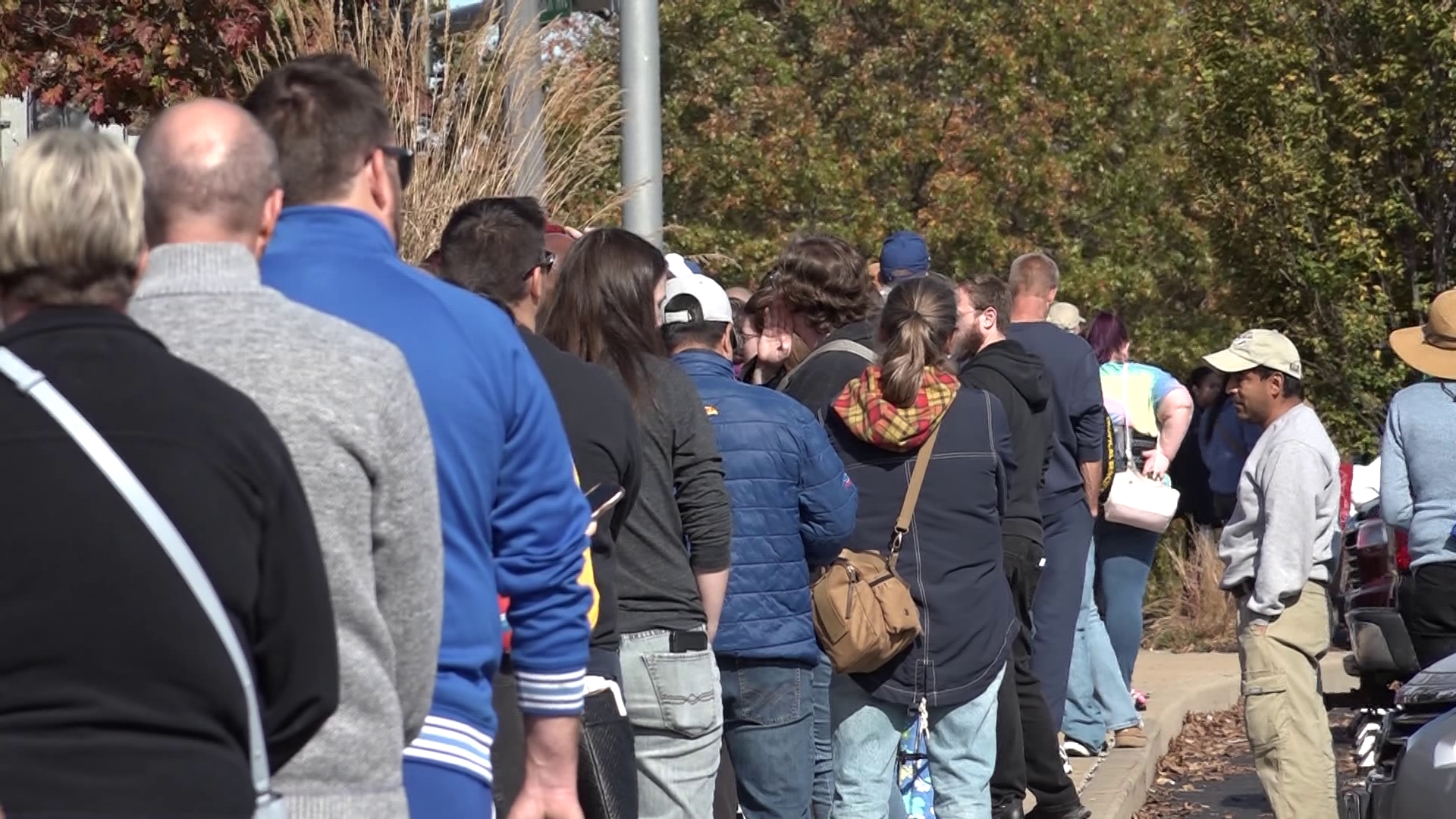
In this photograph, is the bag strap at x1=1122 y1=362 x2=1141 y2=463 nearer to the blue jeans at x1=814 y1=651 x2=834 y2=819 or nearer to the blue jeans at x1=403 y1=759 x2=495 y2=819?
the blue jeans at x1=814 y1=651 x2=834 y2=819

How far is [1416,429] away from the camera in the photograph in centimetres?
684

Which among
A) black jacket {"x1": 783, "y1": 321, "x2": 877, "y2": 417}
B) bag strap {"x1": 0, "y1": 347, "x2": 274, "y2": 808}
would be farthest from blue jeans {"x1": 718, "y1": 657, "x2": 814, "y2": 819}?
bag strap {"x1": 0, "y1": 347, "x2": 274, "y2": 808}

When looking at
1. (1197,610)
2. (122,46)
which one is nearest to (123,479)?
(122,46)

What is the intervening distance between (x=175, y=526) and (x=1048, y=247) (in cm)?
2613

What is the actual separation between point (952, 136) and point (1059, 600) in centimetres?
1943

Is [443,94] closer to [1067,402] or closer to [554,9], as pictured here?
[554,9]

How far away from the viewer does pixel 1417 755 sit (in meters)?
5.43

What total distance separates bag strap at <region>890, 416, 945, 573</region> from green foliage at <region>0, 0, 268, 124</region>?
2620 millimetres

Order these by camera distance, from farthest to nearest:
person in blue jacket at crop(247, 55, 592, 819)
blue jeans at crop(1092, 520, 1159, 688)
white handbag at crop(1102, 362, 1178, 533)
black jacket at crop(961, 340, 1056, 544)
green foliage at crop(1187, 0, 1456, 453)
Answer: green foliage at crop(1187, 0, 1456, 453)
blue jeans at crop(1092, 520, 1159, 688)
white handbag at crop(1102, 362, 1178, 533)
black jacket at crop(961, 340, 1056, 544)
person in blue jacket at crop(247, 55, 592, 819)

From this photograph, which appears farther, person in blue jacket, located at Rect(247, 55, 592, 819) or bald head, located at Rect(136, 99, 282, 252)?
person in blue jacket, located at Rect(247, 55, 592, 819)

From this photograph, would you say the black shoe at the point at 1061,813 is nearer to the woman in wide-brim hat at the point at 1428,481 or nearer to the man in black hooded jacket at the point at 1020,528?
the man in black hooded jacket at the point at 1020,528

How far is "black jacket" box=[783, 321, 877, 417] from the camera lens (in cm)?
647

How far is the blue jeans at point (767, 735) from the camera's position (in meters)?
5.55

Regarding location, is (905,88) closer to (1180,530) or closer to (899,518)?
(1180,530)
